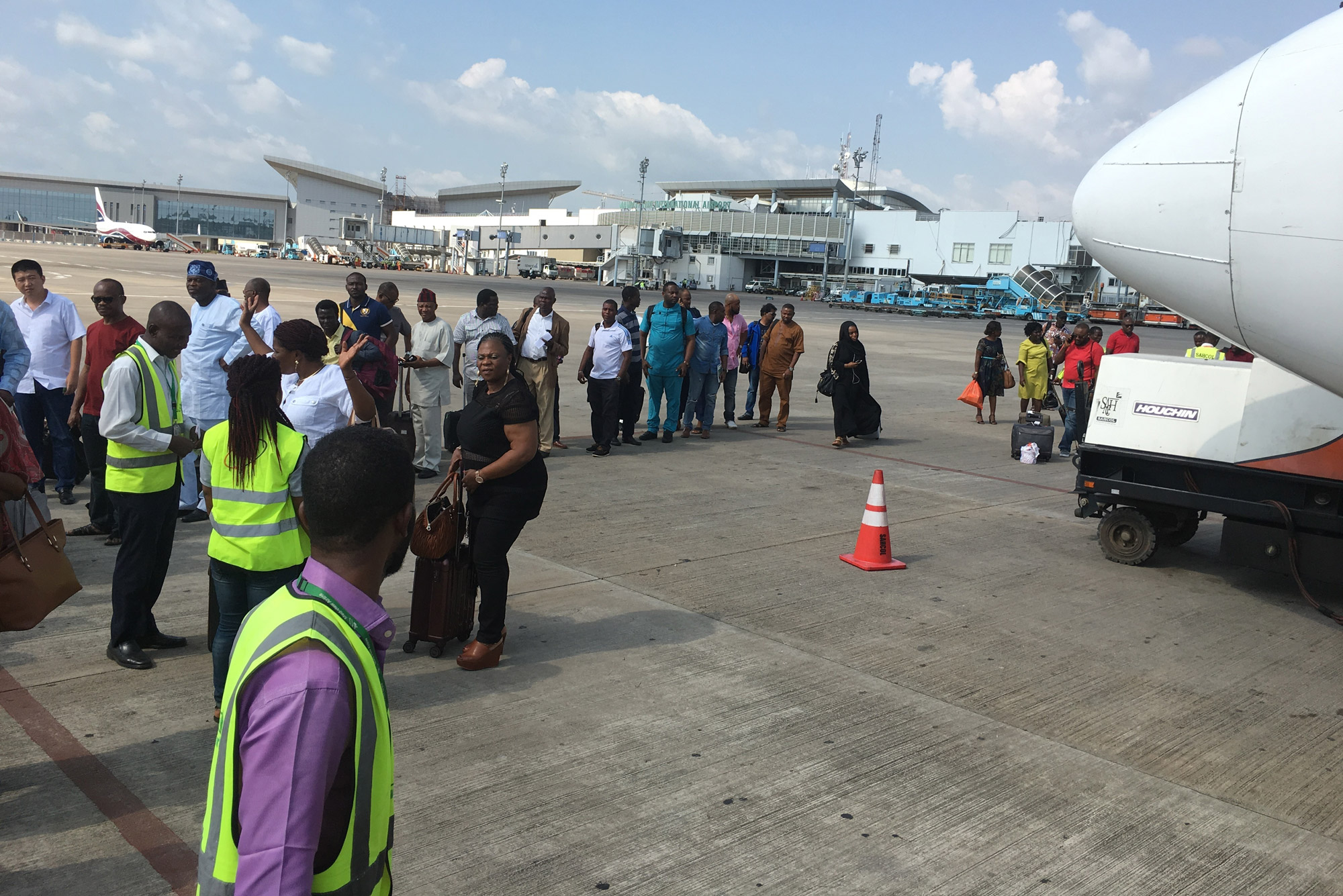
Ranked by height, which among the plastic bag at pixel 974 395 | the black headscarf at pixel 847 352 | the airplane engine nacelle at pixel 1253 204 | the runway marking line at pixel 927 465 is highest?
the airplane engine nacelle at pixel 1253 204

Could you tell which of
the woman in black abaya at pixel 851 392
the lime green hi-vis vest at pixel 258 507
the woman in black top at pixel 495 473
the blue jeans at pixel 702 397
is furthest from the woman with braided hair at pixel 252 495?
the woman in black abaya at pixel 851 392

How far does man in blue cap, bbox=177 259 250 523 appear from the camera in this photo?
7.30m

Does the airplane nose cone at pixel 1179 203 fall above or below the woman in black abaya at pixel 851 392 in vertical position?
above

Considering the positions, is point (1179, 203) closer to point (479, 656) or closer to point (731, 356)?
point (479, 656)

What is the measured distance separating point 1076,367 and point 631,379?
19.3 feet

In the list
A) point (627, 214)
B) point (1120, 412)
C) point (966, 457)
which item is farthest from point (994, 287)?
point (1120, 412)

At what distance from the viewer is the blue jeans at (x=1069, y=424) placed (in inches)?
517

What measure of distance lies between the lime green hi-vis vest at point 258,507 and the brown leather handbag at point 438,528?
1118 millimetres

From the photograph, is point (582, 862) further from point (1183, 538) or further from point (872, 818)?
point (1183, 538)

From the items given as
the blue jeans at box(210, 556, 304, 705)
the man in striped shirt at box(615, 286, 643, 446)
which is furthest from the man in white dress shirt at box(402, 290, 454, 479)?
the blue jeans at box(210, 556, 304, 705)

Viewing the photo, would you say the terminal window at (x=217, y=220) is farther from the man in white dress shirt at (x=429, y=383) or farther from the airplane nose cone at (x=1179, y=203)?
the airplane nose cone at (x=1179, y=203)

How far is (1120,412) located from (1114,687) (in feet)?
10.0

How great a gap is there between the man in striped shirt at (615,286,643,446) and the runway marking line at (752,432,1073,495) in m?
2.30

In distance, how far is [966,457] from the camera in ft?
41.7
